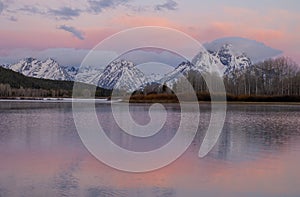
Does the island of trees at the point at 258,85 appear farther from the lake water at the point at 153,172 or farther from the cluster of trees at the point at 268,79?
the lake water at the point at 153,172

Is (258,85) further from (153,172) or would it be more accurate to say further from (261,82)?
(153,172)

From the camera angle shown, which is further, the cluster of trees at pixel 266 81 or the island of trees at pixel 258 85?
the cluster of trees at pixel 266 81

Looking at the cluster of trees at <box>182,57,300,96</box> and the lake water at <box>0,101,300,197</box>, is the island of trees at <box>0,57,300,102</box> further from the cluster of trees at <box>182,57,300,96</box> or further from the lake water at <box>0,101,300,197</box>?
the lake water at <box>0,101,300,197</box>

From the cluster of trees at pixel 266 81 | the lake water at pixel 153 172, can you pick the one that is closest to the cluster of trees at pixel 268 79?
the cluster of trees at pixel 266 81

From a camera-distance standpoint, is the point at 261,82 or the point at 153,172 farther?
the point at 261,82

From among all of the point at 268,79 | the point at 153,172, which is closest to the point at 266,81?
the point at 268,79

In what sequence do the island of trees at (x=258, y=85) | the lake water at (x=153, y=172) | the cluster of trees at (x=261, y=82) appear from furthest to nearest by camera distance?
the cluster of trees at (x=261, y=82)
the island of trees at (x=258, y=85)
the lake water at (x=153, y=172)

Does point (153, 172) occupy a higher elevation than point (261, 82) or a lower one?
lower

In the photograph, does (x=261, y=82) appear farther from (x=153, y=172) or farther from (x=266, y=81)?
(x=153, y=172)

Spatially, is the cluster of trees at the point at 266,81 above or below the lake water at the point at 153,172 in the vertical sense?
above

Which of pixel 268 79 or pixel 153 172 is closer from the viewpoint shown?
pixel 153 172

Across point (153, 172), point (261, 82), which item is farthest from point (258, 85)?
point (153, 172)

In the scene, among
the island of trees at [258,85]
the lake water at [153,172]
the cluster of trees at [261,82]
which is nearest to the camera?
the lake water at [153,172]

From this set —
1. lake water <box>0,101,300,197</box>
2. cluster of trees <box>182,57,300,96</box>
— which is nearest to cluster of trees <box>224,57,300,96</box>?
cluster of trees <box>182,57,300,96</box>
